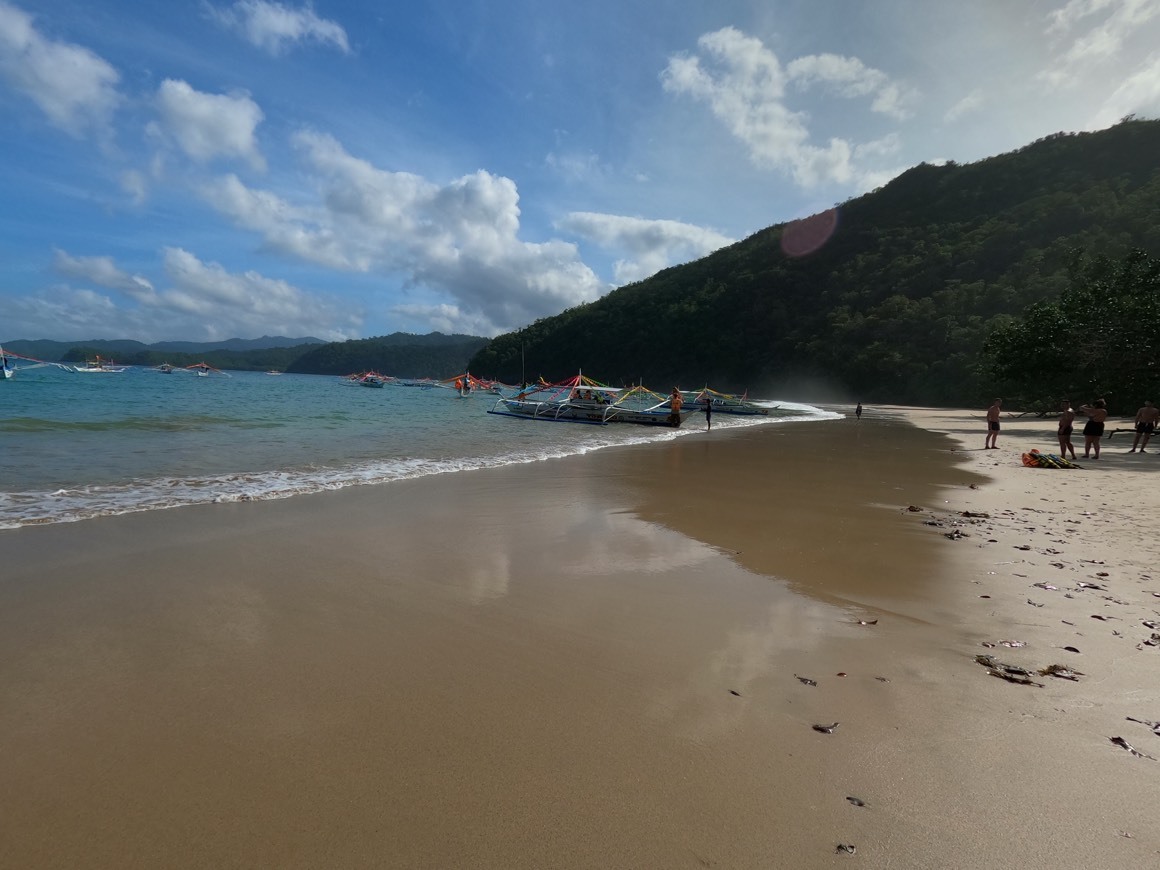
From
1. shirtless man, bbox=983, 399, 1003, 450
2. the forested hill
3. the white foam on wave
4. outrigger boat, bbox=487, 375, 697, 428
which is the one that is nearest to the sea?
the white foam on wave

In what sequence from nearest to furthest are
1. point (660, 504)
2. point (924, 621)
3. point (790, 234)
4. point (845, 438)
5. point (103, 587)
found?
1. point (924, 621)
2. point (103, 587)
3. point (660, 504)
4. point (845, 438)
5. point (790, 234)

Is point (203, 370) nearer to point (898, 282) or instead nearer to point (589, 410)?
point (589, 410)

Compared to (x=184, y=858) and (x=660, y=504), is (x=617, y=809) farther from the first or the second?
(x=660, y=504)

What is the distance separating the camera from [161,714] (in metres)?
3.08

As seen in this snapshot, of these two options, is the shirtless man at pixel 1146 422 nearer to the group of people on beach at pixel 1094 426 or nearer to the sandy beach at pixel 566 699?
the group of people on beach at pixel 1094 426

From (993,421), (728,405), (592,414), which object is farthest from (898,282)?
(993,421)

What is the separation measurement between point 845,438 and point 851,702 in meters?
22.3

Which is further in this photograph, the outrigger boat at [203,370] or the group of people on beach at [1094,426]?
the outrigger boat at [203,370]

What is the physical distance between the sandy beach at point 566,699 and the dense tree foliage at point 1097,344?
21.5 meters

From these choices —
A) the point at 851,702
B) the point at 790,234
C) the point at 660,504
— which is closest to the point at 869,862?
the point at 851,702

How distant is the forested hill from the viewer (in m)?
61.7

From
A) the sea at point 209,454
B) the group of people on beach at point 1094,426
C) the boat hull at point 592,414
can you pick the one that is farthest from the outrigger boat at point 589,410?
the group of people on beach at point 1094,426

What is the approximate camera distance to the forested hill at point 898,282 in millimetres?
61656

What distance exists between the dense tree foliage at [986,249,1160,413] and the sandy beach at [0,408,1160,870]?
21.5m
